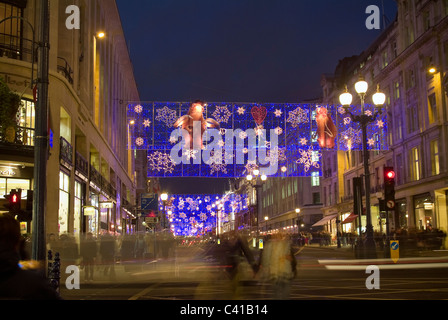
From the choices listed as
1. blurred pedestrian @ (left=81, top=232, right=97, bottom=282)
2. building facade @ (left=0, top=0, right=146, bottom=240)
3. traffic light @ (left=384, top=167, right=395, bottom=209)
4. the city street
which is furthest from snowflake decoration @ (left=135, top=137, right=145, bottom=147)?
traffic light @ (left=384, top=167, right=395, bottom=209)

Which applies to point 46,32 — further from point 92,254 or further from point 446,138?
point 446,138

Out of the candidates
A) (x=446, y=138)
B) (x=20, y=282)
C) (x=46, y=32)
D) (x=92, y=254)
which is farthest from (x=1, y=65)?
(x=446, y=138)

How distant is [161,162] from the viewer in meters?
40.6

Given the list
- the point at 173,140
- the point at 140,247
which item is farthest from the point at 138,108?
the point at 140,247

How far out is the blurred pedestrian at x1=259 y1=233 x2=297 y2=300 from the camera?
8.39 meters

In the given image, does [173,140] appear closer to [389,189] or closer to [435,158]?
[435,158]

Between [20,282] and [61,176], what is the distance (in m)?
23.7

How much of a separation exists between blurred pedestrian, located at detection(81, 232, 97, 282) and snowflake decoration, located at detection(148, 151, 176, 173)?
1918 cm

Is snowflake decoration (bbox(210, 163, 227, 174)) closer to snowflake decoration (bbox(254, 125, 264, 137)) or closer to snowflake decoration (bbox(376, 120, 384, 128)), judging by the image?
snowflake decoration (bbox(254, 125, 264, 137))

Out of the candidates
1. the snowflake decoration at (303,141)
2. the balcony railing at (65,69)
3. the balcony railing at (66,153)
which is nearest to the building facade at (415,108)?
the snowflake decoration at (303,141)

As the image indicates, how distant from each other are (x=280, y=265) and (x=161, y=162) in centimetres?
3263

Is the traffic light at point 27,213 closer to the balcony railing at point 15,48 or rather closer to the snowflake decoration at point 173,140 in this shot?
the balcony railing at point 15,48

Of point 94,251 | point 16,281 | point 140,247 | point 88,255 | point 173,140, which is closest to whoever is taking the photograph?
point 16,281

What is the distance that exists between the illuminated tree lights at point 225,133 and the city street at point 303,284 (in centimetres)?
1454
